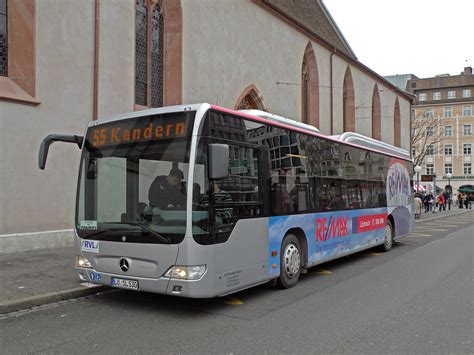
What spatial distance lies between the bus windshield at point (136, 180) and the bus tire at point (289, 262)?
2.43 m

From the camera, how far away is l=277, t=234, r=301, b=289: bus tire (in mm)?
7469

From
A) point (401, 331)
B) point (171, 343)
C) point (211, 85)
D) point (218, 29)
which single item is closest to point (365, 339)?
point (401, 331)

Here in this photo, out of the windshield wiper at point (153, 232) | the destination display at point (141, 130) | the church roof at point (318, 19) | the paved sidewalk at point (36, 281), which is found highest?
the church roof at point (318, 19)

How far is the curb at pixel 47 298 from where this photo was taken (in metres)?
6.18

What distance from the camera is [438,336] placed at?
16.8ft

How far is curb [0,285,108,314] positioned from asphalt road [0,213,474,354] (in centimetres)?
14

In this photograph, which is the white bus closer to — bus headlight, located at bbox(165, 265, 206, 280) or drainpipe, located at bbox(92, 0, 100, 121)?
bus headlight, located at bbox(165, 265, 206, 280)

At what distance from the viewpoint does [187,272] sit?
18.5ft

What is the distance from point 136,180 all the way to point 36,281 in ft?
9.75

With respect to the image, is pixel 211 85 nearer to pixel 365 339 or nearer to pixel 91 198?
pixel 91 198

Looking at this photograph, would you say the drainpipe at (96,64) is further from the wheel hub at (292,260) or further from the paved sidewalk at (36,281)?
the wheel hub at (292,260)

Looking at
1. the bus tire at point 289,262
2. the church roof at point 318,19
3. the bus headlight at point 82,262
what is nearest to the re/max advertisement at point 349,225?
the bus tire at point 289,262

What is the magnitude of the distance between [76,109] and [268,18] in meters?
12.2

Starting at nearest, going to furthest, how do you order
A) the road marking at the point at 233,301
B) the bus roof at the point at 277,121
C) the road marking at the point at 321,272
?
the bus roof at the point at 277,121 → the road marking at the point at 233,301 → the road marking at the point at 321,272
